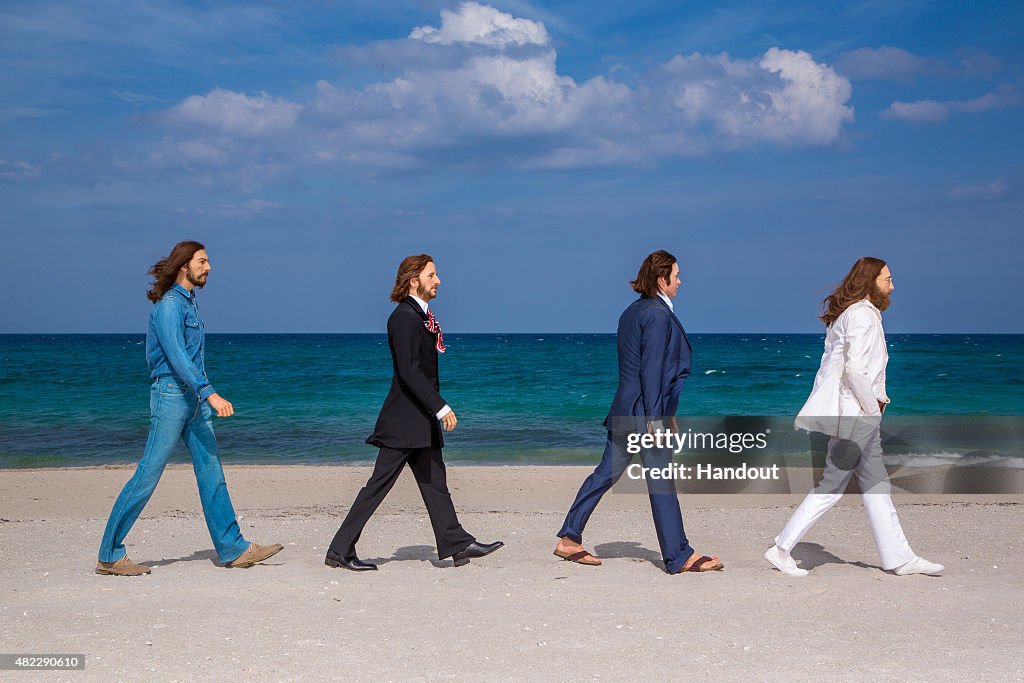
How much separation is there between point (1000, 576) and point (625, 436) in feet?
7.67

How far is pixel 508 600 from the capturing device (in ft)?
17.4

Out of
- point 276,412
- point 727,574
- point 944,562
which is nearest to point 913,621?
point 727,574

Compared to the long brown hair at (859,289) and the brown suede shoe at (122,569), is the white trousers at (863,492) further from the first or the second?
the brown suede shoe at (122,569)

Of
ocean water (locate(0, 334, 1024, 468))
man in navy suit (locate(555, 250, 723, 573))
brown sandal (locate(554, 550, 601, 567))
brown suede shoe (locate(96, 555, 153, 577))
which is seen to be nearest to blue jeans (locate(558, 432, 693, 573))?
man in navy suit (locate(555, 250, 723, 573))

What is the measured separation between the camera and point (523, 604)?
17.1ft

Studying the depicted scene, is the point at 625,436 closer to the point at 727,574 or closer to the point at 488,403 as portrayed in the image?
the point at 727,574

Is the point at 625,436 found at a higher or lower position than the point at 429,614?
higher

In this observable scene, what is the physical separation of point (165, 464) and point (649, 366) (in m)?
2.72

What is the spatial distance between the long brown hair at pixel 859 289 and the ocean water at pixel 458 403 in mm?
9609

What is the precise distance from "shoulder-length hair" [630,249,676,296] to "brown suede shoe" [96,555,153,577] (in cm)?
326

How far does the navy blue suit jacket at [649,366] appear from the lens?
5.68 metres

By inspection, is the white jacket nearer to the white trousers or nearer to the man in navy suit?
the white trousers

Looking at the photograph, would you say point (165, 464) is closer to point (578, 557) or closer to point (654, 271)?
point (578, 557)

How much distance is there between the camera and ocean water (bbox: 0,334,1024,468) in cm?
1686
